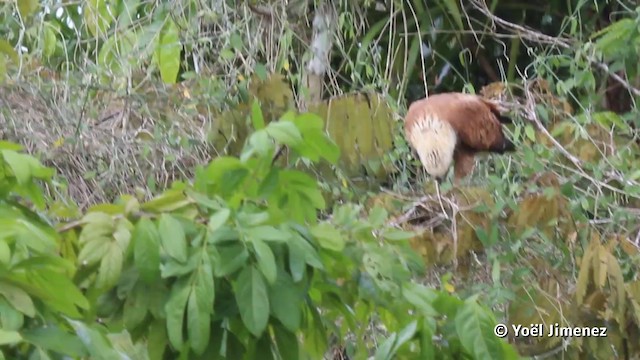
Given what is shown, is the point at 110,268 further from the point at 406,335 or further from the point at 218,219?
the point at 406,335

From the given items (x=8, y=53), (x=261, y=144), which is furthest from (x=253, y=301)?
(x=8, y=53)

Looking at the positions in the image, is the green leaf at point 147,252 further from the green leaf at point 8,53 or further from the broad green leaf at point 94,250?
the green leaf at point 8,53

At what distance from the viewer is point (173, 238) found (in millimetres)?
1303

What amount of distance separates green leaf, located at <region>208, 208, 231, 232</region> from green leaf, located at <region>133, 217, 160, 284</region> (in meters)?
0.07

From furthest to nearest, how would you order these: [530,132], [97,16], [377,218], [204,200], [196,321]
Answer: [97,16] → [530,132] → [377,218] → [204,200] → [196,321]

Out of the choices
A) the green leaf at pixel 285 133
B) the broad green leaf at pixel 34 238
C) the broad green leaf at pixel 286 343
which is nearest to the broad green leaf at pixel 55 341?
the broad green leaf at pixel 34 238

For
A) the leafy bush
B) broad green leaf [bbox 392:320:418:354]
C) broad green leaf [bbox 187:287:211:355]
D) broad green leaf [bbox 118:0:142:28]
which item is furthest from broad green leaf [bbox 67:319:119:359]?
broad green leaf [bbox 118:0:142:28]

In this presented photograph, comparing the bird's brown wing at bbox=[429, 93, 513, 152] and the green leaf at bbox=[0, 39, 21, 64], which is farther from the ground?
the green leaf at bbox=[0, 39, 21, 64]

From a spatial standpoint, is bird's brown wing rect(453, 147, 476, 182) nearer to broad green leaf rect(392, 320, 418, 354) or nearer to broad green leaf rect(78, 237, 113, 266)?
broad green leaf rect(392, 320, 418, 354)

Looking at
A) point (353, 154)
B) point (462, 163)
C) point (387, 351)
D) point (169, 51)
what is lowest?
point (462, 163)

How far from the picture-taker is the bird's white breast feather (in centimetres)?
301

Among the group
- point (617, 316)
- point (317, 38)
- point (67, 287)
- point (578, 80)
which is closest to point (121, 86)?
point (317, 38)

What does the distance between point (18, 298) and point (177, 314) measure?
22cm

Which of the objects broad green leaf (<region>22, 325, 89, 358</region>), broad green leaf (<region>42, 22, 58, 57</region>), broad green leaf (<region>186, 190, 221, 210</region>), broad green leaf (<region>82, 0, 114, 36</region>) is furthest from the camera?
broad green leaf (<region>82, 0, 114, 36</region>)
